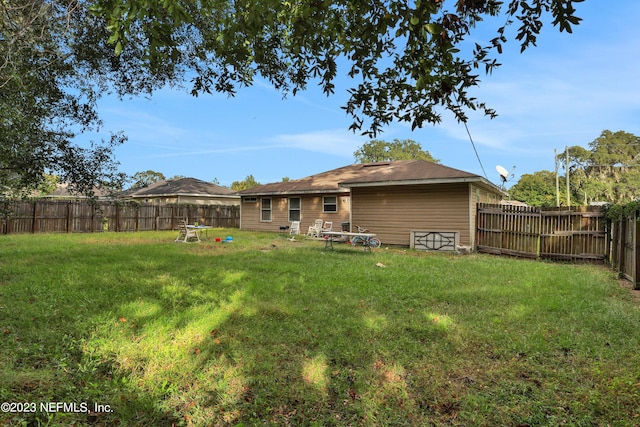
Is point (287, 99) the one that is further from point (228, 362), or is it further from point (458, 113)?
point (228, 362)

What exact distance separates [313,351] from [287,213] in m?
16.3

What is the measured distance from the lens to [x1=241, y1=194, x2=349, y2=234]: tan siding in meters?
17.3

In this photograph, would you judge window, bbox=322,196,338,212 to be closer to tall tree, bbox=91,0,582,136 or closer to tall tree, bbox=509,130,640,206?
tall tree, bbox=91,0,582,136

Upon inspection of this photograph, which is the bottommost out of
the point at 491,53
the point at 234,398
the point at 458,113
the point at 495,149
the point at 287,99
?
the point at 234,398

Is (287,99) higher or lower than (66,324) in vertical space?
higher

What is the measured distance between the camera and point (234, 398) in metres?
2.69

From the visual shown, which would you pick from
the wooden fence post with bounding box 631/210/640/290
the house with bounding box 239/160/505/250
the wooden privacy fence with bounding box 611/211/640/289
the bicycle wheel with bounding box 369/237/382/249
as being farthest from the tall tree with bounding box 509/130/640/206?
the wooden fence post with bounding box 631/210/640/290

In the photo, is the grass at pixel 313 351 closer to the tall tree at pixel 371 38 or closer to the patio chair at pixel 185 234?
the tall tree at pixel 371 38

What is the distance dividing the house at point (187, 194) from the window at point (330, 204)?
34.9 feet

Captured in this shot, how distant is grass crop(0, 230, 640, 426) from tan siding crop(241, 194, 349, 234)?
35.5ft

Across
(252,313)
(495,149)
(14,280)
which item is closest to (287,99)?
(252,313)

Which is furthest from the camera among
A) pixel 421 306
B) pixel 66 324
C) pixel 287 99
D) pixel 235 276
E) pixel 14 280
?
pixel 235 276

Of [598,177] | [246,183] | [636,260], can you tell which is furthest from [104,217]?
[598,177]

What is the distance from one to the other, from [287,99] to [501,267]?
23.2ft
